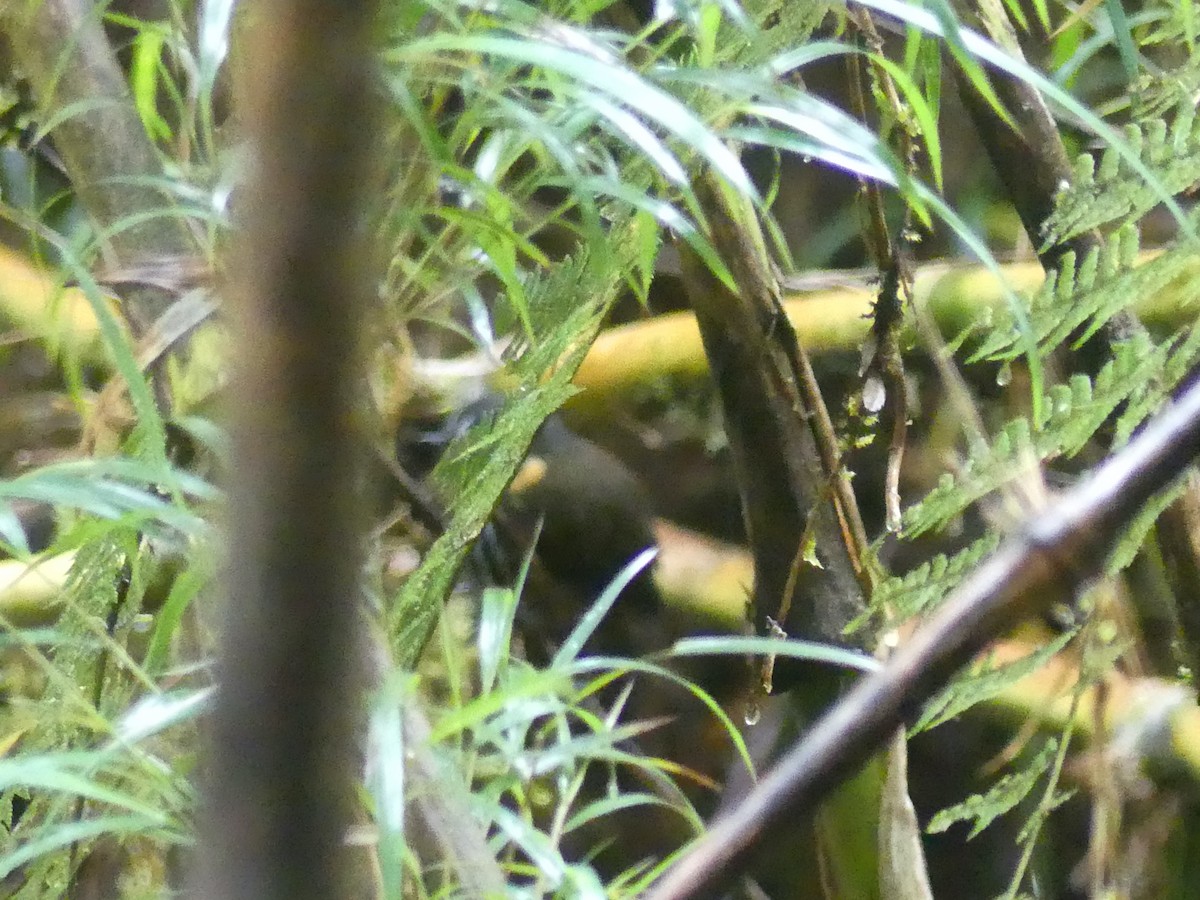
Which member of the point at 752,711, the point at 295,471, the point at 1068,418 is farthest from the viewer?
the point at 752,711

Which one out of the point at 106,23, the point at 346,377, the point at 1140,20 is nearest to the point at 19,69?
the point at 106,23

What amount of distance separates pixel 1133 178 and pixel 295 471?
20.1 inches

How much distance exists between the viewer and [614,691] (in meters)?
1.14

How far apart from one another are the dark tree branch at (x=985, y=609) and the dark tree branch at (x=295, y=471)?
0.09 meters

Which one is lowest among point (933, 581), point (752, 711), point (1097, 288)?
point (752, 711)

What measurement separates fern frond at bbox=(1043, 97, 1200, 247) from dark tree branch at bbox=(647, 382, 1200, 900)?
329mm

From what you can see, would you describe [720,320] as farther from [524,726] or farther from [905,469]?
[905,469]

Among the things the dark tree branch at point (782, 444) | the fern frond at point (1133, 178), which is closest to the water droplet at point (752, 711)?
the dark tree branch at point (782, 444)

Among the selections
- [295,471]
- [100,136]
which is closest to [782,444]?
[100,136]

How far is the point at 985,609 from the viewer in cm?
21

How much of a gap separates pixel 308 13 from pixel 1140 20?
23.9 inches

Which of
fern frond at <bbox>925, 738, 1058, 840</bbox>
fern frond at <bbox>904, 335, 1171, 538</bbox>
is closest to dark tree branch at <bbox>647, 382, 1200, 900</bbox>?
fern frond at <bbox>904, 335, 1171, 538</bbox>

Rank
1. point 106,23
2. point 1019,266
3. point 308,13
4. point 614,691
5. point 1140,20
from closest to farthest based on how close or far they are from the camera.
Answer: point 308,13, point 1140,20, point 106,23, point 1019,266, point 614,691

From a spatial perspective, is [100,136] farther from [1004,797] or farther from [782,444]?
[1004,797]
